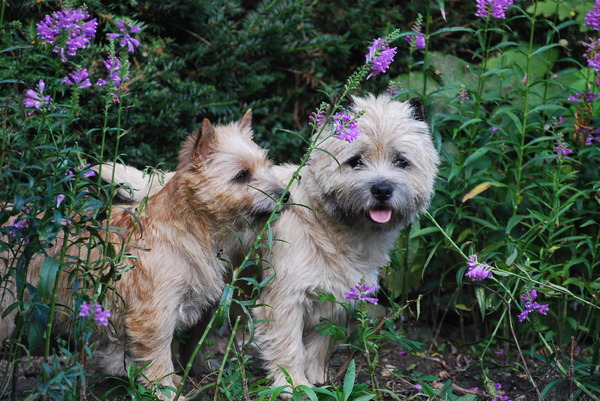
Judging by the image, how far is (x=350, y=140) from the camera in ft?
10.1

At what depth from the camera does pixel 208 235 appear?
143 inches

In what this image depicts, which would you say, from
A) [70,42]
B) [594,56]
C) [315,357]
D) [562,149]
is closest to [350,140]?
[70,42]

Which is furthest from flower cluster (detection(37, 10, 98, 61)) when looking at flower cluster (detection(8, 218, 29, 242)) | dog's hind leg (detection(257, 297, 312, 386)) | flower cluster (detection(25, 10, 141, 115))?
dog's hind leg (detection(257, 297, 312, 386))

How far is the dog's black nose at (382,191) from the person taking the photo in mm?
3658

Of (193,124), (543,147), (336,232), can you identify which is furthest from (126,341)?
(543,147)

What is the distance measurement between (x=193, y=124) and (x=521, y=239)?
7.77 ft

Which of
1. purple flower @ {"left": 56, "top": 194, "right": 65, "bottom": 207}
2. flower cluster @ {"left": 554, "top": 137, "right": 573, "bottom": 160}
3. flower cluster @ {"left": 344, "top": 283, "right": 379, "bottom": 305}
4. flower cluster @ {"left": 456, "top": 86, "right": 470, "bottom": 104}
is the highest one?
purple flower @ {"left": 56, "top": 194, "right": 65, "bottom": 207}

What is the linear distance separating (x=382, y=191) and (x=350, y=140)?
2.13ft

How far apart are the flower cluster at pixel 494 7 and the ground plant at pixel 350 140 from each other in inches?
0.6

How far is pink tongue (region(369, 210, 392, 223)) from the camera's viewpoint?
3.69 meters

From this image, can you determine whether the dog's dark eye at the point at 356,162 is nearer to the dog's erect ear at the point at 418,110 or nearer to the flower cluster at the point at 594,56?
the dog's erect ear at the point at 418,110

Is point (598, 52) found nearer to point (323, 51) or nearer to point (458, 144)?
point (458, 144)

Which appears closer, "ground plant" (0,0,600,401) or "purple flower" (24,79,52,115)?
"purple flower" (24,79,52,115)

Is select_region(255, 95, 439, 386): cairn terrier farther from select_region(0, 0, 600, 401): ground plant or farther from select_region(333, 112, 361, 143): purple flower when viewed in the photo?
select_region(333, 112, 361, 143): purple flower
